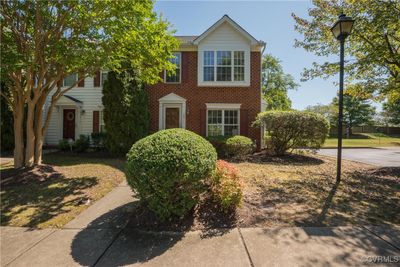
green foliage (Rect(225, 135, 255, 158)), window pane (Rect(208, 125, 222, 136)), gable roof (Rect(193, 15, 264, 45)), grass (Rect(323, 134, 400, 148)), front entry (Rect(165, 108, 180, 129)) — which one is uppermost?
gable roof (Rect(193, 15, 264, 45))

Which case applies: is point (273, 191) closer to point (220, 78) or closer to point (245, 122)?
point (245, 122)

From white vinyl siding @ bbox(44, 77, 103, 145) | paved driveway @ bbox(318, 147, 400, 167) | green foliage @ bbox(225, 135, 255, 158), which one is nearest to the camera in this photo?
paved driveway @ bbox(318, 147, 400, 167)

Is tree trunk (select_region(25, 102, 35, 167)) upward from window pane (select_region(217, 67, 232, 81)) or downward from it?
downward

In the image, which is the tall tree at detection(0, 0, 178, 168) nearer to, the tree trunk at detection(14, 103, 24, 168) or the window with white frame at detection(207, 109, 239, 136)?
the tree trunk at detection(14, 103, 24, 168)

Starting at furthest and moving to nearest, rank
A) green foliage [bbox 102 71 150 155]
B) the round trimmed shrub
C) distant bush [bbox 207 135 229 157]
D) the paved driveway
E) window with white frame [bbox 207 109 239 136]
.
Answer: window with white frame [bbox 207 109 239 136], distant bush [bbox 207 135 229 157], green foliage [bbox 102 71 150 155], the paved driveway, the round trimmed shrub

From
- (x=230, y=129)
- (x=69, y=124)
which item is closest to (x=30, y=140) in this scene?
(x=69, y=124)

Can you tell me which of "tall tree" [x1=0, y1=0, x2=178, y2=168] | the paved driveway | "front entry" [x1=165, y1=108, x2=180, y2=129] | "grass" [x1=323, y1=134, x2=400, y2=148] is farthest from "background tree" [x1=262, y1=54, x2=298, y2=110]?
"tall tree" [x1=0, y1=0, x2=178, y2=168]

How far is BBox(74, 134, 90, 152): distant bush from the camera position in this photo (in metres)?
12.9

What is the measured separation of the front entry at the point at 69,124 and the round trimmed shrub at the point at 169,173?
12.7 meters

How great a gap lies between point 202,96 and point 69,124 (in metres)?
8.67

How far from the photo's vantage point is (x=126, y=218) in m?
4.25

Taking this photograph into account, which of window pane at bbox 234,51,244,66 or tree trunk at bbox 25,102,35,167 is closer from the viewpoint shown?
tree trunk at bbox 25,102,35,167

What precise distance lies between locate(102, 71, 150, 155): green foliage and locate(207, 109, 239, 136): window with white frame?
3985mm

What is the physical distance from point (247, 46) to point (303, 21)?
382cm
